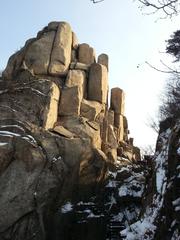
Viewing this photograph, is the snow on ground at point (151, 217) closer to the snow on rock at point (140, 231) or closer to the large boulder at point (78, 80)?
the snow on rock at point (140, 231)

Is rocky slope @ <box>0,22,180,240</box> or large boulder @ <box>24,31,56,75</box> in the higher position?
large boulder @ <box>24,31,56,75</box>

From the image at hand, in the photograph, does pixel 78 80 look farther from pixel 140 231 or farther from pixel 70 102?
pixel 140 231

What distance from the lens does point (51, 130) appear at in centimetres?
1953

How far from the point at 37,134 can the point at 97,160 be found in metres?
A: 3.27

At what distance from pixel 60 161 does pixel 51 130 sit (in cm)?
215

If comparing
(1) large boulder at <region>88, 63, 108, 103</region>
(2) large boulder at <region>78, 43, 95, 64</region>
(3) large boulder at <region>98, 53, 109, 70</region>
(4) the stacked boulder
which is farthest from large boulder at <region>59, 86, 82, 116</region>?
(3) large boulder at <region>98, 53, 109, 70</region>

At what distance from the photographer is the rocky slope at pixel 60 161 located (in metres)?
16.5

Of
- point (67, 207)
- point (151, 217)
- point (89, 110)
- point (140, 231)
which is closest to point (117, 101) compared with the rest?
point (89, 110)

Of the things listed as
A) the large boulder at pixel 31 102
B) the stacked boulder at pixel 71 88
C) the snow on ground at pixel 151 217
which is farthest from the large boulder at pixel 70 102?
the snow on ground at pixel 151 217

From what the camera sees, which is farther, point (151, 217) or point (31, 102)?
point (31, 102)

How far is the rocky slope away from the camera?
16.5 metres

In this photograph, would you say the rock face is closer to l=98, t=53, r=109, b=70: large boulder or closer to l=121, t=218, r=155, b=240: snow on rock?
l=98, t=53, r=109, b=70: large boulder

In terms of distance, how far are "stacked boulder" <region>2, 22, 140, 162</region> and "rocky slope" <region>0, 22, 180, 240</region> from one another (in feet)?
0.20

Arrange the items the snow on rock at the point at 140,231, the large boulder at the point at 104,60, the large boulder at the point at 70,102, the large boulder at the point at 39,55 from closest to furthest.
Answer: the snow on rock at the point at 140,231
the large boulder at the point at 70,102
the large boulder at the point at 39,55
the large boulder at the point at 104,60
